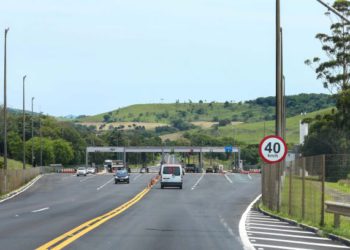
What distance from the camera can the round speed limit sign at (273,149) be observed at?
26328mm

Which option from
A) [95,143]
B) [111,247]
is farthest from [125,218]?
[95,143]

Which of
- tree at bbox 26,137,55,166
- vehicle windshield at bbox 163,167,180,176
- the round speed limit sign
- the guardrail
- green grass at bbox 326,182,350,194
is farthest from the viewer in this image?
tree at bbox 26,137,55,166

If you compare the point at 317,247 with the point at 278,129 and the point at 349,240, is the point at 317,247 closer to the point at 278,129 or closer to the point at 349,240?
the point at 349,240

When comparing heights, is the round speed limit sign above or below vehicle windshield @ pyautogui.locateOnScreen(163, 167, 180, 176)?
above

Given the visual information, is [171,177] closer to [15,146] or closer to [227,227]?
[227,227]

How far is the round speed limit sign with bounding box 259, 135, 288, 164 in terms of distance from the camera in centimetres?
2633

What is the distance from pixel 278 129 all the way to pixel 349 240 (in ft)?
50.3

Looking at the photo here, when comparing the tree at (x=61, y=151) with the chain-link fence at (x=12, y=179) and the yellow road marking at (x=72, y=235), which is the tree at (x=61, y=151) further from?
the yellow road marking at (x=72, y=235)

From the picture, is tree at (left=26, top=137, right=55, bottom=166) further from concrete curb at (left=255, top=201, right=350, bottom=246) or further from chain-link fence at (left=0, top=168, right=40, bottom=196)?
concrete curb at (left=255, top=201, right=350, bottom=246)

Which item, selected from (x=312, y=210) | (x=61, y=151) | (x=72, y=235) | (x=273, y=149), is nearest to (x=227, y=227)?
(x=312, y=210)

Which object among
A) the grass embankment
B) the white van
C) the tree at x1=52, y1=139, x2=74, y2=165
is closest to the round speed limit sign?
the grass embankment

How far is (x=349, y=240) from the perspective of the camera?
628 inches

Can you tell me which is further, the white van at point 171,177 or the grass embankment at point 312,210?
the white van at point 171,177

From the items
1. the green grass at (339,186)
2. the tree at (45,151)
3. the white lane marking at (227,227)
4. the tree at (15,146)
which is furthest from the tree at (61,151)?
the green grass at (339,186)
